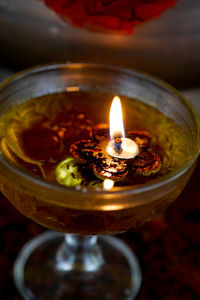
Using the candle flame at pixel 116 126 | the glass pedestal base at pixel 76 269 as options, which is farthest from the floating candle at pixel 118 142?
the glass pedestal base at pixel 76 269

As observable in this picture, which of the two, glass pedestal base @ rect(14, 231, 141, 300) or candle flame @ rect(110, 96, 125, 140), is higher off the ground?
candle flame @ rect(110, 96, 125, 140)

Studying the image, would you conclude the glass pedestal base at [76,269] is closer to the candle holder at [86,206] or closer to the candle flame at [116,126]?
the candle holder at [86,206]

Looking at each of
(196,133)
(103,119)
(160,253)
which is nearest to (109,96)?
(103,119)

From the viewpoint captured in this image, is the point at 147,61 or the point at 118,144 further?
the point at 147,61

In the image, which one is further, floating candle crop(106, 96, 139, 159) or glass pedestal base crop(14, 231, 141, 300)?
glass pedestal base crop(14, 231, 141, 300)

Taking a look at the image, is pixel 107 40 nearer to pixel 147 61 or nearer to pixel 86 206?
pixel 147 61

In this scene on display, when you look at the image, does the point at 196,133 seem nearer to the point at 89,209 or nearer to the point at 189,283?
the point at 89,209

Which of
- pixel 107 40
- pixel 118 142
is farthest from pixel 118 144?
pixel 107 40

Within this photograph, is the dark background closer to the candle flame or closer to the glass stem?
the glass stem

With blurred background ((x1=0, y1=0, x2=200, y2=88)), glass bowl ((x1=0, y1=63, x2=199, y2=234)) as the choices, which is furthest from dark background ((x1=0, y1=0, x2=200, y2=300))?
glass bowl ((x1=0, y1=63, x2=199, y2=234))
